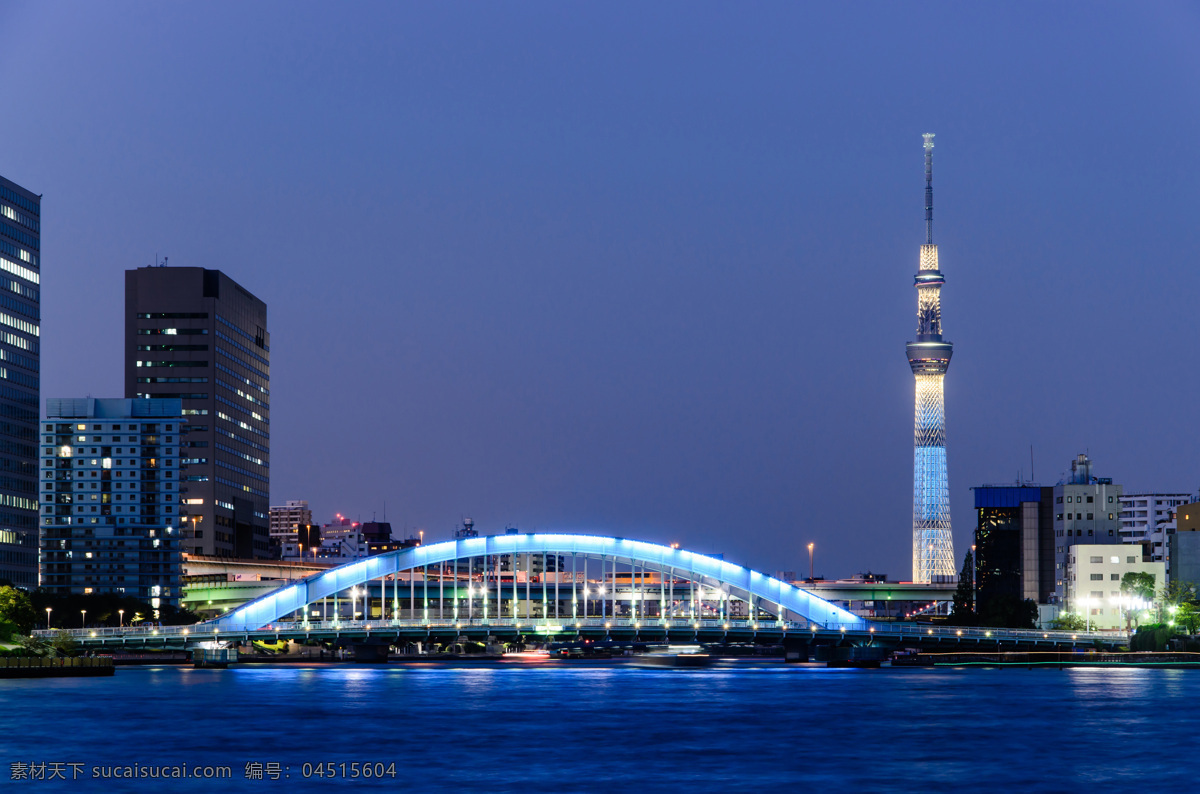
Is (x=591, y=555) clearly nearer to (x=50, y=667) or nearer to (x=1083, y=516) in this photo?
(x=50, y=667)

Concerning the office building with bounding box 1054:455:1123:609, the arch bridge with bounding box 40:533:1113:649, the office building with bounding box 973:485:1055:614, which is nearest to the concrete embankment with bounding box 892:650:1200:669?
the arch bridge with bounding box 40:533:1113:649

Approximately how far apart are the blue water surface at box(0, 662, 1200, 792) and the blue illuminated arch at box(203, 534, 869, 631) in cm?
2462

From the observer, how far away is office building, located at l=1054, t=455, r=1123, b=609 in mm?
→ 146875

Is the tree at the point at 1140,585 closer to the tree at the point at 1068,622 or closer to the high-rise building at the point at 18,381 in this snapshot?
the tree at the point at 1068,622

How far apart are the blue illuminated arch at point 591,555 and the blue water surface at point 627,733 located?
969 inches

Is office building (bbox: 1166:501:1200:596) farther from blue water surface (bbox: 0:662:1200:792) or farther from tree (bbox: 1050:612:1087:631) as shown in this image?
blue water surface (bbox: 0:662:1200:792)

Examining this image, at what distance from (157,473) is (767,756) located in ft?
447

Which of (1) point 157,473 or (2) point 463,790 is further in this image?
(1) point 157,473

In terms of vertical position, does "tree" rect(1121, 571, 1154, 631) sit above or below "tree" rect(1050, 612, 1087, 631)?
above

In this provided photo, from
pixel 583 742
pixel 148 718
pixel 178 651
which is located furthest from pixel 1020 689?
pixel 178 651

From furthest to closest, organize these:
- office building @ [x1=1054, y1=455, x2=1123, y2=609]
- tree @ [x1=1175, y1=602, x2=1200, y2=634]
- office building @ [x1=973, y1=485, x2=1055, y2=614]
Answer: office building @ [x1=973, y1=485, x2=1055, y2=614] < office building @ [x1=1054, y1=455, x2=1123, y2=609] < tree @ [x1=1175, y1=602, x2=1200, y2=634]

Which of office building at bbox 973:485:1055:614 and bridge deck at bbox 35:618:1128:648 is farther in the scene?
office building at bbox 973:485:1055:614

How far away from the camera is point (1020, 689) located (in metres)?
85.2

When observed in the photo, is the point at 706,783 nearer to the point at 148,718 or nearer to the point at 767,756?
the point at 767,756
